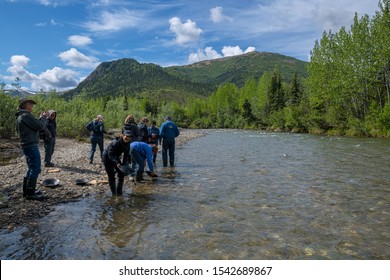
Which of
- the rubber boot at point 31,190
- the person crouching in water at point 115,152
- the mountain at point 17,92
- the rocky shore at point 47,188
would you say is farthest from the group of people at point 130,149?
the mountain at point 17,92

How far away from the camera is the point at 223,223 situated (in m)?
7.63

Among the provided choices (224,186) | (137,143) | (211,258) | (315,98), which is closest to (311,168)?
(224,186)

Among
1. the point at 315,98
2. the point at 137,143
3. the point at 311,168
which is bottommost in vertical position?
the point at 311,168

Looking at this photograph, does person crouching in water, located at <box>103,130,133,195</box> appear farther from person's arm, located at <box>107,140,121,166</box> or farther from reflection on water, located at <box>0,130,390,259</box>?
reflection on water, located at <box>0,130,390,259</box>

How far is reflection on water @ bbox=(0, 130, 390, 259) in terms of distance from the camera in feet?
19.7

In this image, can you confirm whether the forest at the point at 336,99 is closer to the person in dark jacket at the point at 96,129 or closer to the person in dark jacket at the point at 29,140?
the person in dark jacket at the point at 96,129

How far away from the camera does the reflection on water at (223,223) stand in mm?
6000

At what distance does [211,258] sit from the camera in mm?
5730

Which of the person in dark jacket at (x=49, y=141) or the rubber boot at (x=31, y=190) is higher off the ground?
the person in dark jacket at (x=49, y=141)

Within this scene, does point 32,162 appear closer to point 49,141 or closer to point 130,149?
point 130,149

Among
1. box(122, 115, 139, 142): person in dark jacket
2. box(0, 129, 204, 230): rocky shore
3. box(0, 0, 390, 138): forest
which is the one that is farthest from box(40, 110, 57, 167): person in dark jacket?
box(0, 0, 390, 138): forest

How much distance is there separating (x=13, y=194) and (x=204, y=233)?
6.46 meters
